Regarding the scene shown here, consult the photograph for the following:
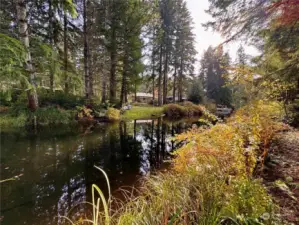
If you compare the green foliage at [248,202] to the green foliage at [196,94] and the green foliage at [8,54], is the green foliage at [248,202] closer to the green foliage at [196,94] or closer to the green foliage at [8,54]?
the green foliage at [8,54]

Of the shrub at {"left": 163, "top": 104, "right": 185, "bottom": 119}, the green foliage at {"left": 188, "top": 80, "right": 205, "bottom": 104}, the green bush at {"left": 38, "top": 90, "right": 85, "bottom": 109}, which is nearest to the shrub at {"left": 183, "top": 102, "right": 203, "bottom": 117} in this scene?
the shrub at {"left": 163, "top": 104, "right": 185, "bottom": 119}

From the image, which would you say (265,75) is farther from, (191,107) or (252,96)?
(191,107)

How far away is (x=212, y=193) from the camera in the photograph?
1.94 m

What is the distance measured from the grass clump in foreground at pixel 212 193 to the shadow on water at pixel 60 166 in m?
1.12

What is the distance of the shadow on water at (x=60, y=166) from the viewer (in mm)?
2791

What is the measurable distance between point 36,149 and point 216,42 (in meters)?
6.02

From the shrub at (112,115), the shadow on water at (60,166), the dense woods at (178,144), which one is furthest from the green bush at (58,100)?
the shadow on water at (60,166)

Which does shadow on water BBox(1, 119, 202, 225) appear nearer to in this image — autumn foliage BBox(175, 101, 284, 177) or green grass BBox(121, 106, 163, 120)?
autumn foliage BBox(175, 101, 284, 177)

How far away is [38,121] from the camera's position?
8.52 metres

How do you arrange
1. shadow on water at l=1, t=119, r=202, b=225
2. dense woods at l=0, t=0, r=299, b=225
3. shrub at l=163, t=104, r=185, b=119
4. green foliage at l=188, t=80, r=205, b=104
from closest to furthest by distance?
dense woods at l=0, t=0, r=299, b=225, shadow on water at l=1, t=119, r=202, b=225, shrub at l=163, t=104, r=185, b=119, green foliage at l=188, t=80, r=205, b=104

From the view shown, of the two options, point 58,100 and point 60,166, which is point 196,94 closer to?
point 58,100

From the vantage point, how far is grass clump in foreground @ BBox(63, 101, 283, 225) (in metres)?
1.56

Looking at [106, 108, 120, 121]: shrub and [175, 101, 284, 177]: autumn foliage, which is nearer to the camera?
[175, 101, 284, 177]: autumn foliage

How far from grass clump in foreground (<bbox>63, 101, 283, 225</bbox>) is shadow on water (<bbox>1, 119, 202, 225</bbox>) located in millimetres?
1124
